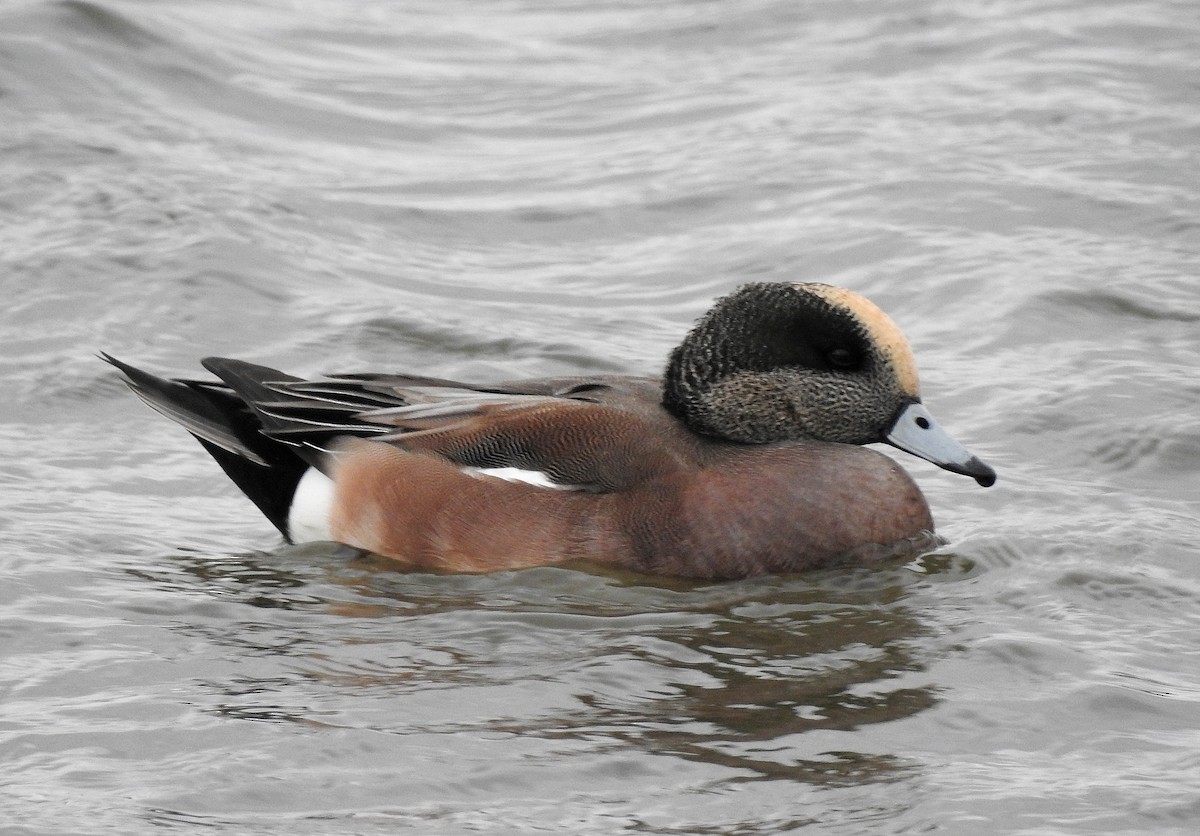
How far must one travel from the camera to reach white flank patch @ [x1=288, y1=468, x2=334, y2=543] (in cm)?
641

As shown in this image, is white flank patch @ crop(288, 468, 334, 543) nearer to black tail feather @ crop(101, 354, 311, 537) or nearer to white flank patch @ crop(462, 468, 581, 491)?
black tail feather @ crop(101, 354, 311, 537)

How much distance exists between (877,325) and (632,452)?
0.92 metres

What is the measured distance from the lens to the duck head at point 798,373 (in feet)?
20.5

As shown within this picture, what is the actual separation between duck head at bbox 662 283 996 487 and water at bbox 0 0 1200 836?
52 cm

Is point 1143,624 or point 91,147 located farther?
point 91,147

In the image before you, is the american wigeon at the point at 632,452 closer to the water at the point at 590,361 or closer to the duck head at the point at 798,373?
the duck head at the point at 798,373

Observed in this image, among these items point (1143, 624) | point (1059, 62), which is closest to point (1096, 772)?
point (1143, 624)

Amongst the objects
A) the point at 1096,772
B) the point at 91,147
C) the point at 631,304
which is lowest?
the point at 1096,772

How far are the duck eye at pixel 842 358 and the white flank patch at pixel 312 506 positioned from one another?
173 cm

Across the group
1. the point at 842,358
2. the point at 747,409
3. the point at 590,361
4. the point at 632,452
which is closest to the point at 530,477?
the point at 632,452

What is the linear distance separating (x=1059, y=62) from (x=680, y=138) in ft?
8.66

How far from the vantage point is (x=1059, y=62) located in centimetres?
1198

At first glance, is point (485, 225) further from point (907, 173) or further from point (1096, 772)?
point (1096, 772)

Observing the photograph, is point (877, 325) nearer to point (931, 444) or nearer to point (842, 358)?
point (842, 358)
